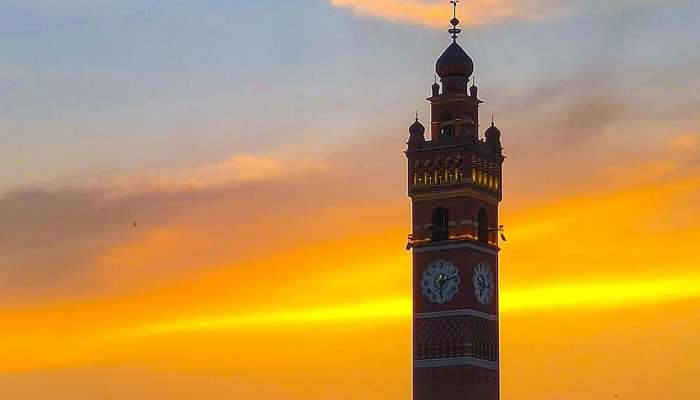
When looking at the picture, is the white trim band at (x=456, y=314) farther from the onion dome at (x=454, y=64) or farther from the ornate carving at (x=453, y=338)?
the onion dome at (x=454, y=64)

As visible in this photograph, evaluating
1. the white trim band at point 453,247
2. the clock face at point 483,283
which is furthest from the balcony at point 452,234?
the clock face at point 483,283

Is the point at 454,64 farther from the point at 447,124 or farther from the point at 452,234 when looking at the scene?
the point at 452,234

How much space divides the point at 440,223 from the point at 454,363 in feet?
36.8

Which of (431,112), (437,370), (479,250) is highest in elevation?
(431,112)

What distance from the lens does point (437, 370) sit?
145 metres

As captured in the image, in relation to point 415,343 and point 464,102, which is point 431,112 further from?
point 415,343

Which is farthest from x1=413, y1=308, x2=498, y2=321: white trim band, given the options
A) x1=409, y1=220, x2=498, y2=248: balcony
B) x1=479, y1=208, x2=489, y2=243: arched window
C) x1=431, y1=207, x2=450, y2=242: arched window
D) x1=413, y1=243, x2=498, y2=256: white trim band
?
x1=479, y1=208, x2=489, y2=243: arched window

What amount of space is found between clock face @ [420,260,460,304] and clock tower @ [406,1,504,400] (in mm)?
75

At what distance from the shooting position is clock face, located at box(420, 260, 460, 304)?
145750 mm

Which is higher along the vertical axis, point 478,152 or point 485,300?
point 478,152

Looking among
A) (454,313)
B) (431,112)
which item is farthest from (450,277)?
(431,112)

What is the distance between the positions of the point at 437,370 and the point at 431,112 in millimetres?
20406

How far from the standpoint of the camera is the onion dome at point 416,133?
14988cm

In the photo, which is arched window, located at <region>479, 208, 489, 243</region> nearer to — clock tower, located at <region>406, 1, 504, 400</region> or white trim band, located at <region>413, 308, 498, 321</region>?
clock tower, located at <region>406, 1, 504, 400</region>
